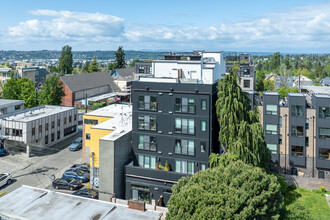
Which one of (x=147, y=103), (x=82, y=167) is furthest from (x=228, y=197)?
(x=82, y=167)

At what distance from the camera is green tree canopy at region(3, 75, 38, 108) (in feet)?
188

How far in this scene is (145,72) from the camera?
259 ft

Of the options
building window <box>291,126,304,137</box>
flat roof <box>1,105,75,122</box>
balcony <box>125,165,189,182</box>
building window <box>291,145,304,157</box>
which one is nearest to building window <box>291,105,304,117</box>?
building window <box>291,126,304,137</box>

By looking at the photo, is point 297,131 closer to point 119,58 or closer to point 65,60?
point 119,58

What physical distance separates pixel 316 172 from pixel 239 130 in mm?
15364

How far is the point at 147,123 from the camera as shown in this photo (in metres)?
30.1

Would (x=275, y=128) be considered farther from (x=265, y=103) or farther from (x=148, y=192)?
(x=148, y=192)

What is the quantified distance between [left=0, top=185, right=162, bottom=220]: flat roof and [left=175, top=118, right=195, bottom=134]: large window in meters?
10.2

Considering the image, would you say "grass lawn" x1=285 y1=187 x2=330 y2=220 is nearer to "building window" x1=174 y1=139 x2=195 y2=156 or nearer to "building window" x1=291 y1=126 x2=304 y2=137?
"building window" x1=291 y1=126 x2=304 y2=137

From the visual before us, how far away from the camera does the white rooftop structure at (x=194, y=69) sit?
3206 cm

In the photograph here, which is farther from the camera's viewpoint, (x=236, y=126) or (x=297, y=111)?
(x=297, y=111)

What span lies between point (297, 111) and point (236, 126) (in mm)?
12823

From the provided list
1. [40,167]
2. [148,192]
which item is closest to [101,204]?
[148,192]

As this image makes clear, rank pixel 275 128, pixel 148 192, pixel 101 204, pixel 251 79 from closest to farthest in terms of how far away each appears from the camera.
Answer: pixel 101 204 → pixel 148 192 → pixel 275 128 → pixel 251 79
